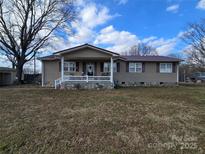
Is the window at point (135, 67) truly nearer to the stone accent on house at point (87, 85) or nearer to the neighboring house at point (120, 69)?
the neighboring house at point (120, 69)

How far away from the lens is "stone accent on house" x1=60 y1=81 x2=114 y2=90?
55.8 feet

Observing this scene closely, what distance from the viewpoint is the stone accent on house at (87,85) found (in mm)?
17016

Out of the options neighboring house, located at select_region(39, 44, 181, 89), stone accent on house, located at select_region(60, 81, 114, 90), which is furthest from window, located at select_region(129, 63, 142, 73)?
stone accent on house, located at select_region(60, 81, 114, 90)

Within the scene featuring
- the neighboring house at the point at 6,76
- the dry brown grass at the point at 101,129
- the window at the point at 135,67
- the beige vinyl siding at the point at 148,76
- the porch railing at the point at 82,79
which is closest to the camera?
the dry brown grass at the point at 101,129

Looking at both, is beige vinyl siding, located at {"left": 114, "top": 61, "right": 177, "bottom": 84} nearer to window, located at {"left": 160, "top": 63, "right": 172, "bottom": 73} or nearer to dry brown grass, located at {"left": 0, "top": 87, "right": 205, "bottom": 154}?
window, located at {"left": 160, "top": 63, "right": 172, "bottom": 73}

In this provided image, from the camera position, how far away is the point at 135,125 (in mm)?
6379

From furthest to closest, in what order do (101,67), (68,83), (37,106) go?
(101,67)
(68,83)
(37,106)

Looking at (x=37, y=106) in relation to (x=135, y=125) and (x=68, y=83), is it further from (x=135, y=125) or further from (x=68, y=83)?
(x=68, y=83)

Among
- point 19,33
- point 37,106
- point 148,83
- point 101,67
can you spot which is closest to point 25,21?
point 19,33

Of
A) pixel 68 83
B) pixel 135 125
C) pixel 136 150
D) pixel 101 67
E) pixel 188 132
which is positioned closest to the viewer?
pixel 136 150

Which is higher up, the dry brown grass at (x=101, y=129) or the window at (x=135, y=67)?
the window at (x=135, y=67)

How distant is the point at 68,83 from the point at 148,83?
9775mm

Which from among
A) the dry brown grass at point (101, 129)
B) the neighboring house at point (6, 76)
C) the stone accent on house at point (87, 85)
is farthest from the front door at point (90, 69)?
the neighboring house at point (6, 76)

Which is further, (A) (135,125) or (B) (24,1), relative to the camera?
(B) (24,1)
